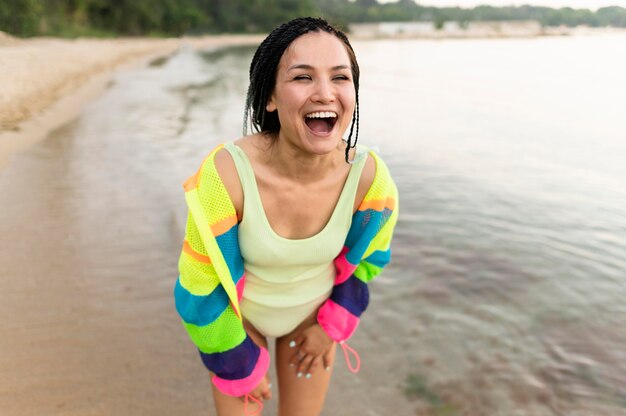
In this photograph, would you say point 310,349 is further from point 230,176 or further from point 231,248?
point 230,176

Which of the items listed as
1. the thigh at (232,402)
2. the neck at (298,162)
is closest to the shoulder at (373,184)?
the neck at (298,162)

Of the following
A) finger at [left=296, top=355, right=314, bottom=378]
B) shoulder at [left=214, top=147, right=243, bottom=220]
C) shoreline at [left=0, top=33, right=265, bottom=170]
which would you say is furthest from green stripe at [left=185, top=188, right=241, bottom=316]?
shoreline at [left=0, top=33, right=265, bottom=170]

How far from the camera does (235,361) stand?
1.92 meters

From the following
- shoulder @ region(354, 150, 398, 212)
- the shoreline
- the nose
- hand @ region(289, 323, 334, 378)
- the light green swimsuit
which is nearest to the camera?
the nose

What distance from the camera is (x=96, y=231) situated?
485 cm

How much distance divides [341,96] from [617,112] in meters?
16.5

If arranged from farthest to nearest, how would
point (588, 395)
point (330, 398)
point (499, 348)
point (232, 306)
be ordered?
point (499, 348) → point (588, 395) → point (330, 398) → point (232, 306)

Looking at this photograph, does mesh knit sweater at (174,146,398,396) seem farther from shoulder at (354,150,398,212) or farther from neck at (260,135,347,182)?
neck at (260,135,347,182)

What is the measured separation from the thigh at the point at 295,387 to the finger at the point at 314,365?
0.08 ft

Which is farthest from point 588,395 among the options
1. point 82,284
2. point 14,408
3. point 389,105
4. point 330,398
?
point 389,105

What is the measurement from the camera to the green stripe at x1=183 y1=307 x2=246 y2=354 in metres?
1.84

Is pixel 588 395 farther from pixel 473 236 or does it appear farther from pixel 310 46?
pixel 310 46

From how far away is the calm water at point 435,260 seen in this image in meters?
3.17

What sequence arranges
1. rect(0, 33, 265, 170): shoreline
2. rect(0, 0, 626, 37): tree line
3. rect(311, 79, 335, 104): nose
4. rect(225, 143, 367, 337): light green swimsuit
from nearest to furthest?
1. rect(311, 79, 335, 104): nose
2. rect(225, 143, 367, 337): light green swimsuit
3. rect(0, 33, 265, 170): shoreline
4. rect(0, 0, 626, 37): tree line
